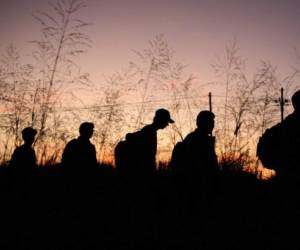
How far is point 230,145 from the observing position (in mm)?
5500

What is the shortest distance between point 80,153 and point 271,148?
2.12 m

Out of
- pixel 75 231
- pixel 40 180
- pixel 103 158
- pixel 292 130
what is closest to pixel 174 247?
pixel 75 231

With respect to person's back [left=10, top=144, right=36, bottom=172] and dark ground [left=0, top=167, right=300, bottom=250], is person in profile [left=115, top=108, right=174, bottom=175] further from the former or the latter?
person's back [left=10, top=144, right=36, bottom=172]

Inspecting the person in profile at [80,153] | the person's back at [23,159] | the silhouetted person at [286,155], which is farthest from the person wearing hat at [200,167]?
the person's back at [23,159]

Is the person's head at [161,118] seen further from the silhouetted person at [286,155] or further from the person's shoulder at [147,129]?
the silhouetted person at [286,155]

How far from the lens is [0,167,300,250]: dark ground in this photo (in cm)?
251

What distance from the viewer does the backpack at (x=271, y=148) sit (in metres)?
2.15

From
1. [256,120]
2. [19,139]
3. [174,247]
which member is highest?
[256,120]

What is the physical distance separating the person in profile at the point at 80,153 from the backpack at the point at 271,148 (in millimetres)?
2046

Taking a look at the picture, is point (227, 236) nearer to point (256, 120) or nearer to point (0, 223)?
point (0, 223)

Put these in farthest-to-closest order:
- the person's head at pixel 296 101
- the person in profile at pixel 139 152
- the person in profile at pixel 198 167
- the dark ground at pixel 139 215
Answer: the person in profile at pixel 139 152 → the person in profile at pixel 198 167 → the dark ground at pixel 139 215 → the person's head at pixel 296 101

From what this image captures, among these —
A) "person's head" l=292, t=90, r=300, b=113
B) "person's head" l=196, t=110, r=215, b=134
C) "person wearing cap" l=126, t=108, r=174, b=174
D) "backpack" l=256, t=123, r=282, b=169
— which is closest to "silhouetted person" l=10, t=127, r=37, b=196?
"person wearing cap" l=126, t=108, r=174, b=174

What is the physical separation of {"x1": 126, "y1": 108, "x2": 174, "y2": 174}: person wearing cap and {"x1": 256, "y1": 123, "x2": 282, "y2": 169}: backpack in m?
1.48

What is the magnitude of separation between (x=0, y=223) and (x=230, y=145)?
11.7 feet
